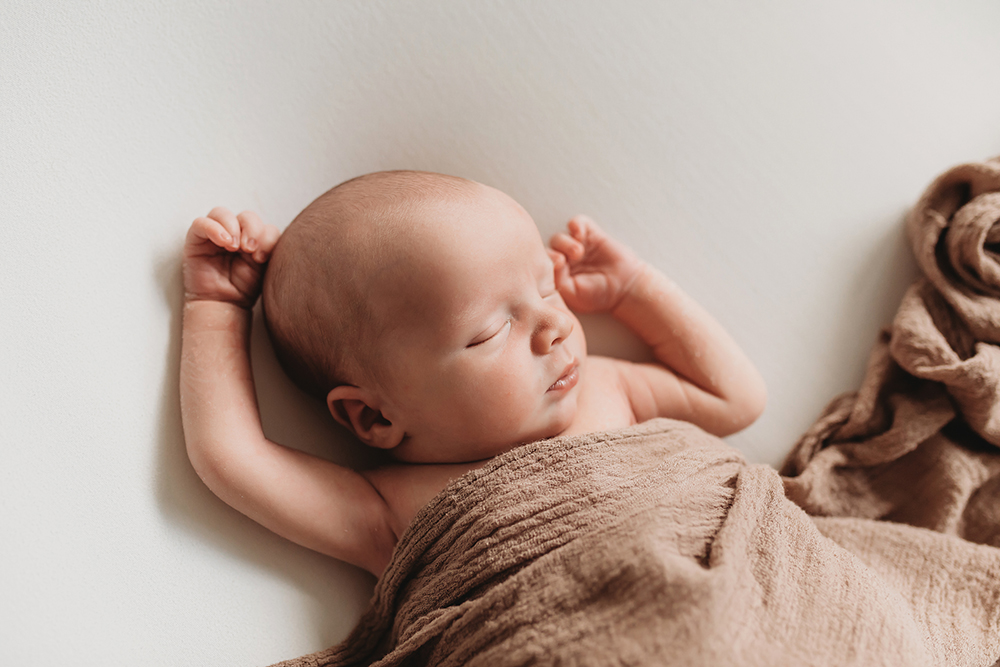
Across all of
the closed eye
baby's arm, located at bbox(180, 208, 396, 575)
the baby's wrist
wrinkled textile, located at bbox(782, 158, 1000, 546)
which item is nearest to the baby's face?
the closed eye

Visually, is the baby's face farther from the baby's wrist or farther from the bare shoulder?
the baby's wrist

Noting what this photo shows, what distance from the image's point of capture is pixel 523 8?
0.99m

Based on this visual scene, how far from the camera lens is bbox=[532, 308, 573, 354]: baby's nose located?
86 cm

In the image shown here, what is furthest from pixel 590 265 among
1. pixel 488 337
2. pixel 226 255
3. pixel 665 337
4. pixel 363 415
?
pixel 226 255

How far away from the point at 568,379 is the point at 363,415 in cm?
29

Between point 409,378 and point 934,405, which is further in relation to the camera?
point 934,405

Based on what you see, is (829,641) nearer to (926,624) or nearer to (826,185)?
(926,624)

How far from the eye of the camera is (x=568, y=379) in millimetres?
903

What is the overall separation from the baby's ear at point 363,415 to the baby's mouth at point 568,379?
0.22 m

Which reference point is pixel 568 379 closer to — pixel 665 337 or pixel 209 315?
pixel 665 337

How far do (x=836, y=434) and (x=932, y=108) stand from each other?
58cm

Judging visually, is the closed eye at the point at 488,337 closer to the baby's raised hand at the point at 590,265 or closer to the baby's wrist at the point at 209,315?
the baby's raised hand at the point at 590,265

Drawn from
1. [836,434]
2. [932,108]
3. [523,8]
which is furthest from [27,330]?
[932,108]

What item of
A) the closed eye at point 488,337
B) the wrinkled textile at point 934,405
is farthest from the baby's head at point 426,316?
the wrinkled textile at point 934,405
